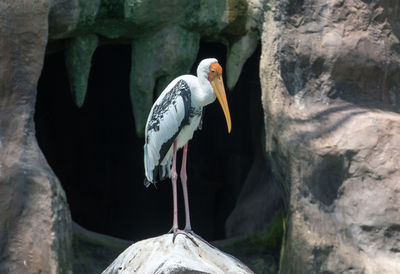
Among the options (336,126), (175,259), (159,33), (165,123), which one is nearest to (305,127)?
(336,126)

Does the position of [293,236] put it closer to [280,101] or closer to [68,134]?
[280,101]

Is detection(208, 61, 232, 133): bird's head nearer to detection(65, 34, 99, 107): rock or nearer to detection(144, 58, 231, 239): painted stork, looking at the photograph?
detection(144, 58, 231, 239): painted stork

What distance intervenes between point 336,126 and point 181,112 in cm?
107

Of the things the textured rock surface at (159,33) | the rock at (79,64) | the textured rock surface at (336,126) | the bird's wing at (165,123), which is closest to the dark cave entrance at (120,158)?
the textured rock surface at (159,33)

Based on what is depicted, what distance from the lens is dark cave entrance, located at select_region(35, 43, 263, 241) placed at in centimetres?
942

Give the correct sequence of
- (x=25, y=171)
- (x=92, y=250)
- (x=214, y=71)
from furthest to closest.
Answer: (x=92, y=250), (x=25, y=171), (x=214, y=71)

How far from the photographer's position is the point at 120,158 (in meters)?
10.1

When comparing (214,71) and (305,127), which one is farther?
(305,127)

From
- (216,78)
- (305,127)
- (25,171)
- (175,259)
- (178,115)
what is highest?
(216,78)

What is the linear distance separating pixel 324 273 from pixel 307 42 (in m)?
1.44

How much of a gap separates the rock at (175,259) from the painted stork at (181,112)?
129mm

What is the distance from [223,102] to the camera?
5.62m

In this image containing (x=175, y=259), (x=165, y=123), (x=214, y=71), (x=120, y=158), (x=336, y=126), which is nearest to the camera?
(x=175, y=259)

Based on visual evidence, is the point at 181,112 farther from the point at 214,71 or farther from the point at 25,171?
the point at 25,171
